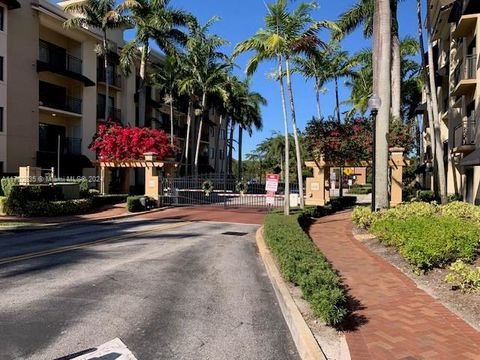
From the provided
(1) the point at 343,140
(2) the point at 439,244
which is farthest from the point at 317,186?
(2) the point at 439,244

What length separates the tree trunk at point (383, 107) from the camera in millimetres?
16312

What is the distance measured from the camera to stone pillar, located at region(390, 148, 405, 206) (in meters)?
22.9

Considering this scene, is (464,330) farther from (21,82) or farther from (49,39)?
(49,39)

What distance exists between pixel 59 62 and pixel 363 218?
27129mm

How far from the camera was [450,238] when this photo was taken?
832 cm

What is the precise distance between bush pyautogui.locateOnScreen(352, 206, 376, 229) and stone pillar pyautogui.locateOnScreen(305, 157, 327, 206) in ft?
32.3

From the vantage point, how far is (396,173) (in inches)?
917

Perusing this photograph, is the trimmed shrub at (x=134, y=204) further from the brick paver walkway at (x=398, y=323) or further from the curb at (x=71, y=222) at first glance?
the brick paver walkway at (x=398, y=323)

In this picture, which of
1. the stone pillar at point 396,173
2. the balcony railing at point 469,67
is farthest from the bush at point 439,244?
the balcony railing at point 469,67

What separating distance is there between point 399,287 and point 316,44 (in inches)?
548

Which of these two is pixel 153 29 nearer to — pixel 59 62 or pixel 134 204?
pixel 59 62

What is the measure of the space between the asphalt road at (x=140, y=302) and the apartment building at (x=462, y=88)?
10.9 meters

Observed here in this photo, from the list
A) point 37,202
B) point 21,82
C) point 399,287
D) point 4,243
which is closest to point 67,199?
point 37,202

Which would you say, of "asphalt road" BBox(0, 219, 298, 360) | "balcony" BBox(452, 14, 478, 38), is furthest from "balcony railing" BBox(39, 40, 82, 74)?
"balcony" BBox(452, 14, 478, 38)
